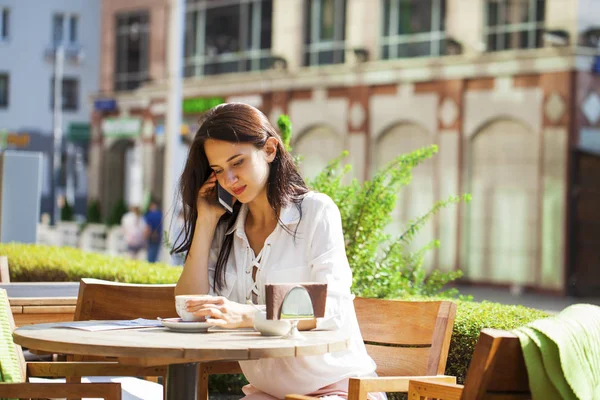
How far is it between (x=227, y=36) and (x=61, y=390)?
2768 centimetres

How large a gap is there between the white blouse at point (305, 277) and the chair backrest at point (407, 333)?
38cm

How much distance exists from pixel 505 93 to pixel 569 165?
223cm

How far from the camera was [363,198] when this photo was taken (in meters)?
7.11

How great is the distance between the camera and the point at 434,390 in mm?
3957

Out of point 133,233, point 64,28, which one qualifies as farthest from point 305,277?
point 64,28

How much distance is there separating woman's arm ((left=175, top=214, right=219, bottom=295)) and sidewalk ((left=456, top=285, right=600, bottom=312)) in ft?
50.1

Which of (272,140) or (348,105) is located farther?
(348,105)

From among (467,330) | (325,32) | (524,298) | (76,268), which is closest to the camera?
(467,330)

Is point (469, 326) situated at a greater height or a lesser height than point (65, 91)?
lesser

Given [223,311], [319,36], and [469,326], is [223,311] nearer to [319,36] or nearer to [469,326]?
[469,326]

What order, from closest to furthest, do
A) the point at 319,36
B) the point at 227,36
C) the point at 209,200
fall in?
the point at 209,200 < the point at 319,36 < the point at 227,36

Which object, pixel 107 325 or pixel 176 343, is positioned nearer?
pixel 176 343

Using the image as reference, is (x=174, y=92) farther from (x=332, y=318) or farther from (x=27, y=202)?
(x=332, y=318)

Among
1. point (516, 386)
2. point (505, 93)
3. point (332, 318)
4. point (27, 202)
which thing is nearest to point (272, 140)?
point (332, 318)
